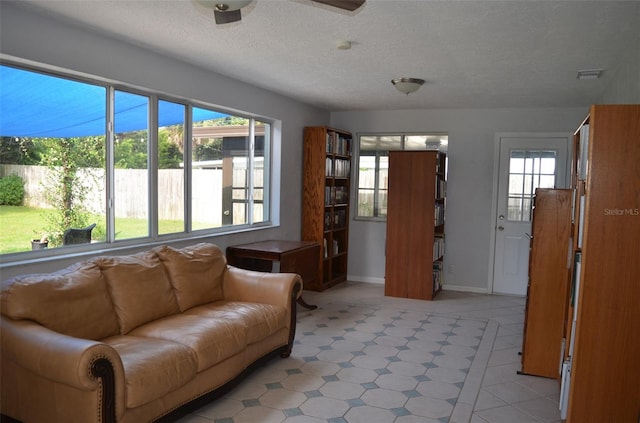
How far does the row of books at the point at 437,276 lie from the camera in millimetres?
5836

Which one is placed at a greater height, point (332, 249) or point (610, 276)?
point (610, 276)

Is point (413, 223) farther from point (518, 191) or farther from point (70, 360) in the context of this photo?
point (70, 360)

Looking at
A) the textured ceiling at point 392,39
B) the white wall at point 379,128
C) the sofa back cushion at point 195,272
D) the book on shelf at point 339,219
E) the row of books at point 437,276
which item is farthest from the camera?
the book on shelf at point 339,219

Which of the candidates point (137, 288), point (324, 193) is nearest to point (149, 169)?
point (137, 288)

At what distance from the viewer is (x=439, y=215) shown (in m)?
5.95

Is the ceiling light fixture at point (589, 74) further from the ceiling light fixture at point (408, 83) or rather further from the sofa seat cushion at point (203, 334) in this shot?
the sofa seat cushion at point (203, 334)

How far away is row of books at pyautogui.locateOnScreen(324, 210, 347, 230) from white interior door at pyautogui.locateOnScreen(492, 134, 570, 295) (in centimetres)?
201

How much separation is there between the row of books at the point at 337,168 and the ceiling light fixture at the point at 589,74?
2941 mm

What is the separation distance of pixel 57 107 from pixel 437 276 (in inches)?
177

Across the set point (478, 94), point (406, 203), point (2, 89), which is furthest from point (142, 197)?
point (478, 94)

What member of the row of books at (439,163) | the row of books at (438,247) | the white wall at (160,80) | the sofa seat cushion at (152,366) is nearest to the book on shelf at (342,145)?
the white wall at (160,80)

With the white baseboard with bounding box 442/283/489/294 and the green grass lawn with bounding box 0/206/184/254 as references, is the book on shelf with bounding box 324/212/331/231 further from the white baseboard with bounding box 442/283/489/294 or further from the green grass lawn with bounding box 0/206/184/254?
the green grass lawn with bounding box 0/206/184/254

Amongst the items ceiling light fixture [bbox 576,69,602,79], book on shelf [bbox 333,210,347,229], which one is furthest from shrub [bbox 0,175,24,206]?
ceiling light fixture [bbox 576,69,602,79]

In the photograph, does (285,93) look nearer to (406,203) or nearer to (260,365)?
(406,203)
